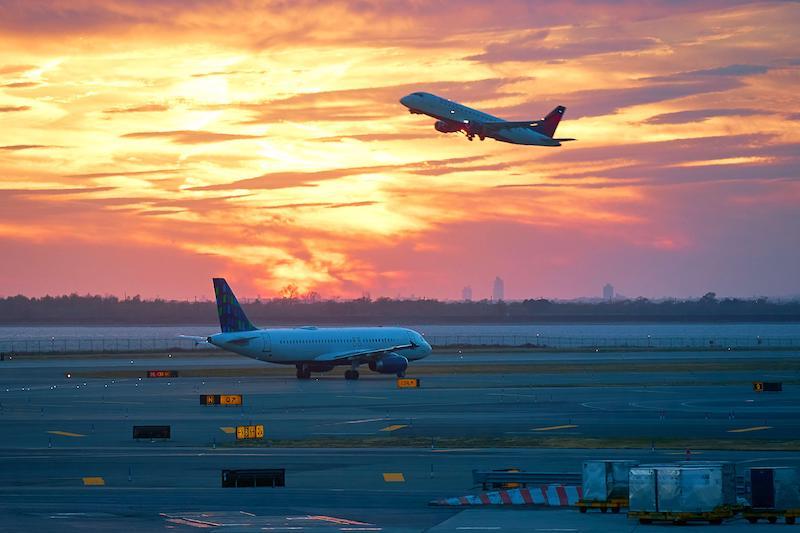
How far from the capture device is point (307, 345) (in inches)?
4131

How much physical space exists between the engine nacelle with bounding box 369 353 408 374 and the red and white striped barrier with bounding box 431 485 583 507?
6550 centimetres

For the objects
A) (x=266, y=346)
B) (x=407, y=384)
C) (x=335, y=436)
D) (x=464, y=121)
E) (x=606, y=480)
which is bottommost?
(x=335, y=436)

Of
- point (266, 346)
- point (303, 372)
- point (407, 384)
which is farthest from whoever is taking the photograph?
point (303, 372)

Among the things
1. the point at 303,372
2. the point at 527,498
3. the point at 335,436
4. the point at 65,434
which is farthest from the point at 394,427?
the point at 303,372

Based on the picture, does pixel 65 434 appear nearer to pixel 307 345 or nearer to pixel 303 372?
pixel 307 345

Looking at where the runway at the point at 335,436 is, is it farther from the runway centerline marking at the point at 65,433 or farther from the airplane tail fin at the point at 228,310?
the airplane tail fin at the point at 228,310

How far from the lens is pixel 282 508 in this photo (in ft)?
123

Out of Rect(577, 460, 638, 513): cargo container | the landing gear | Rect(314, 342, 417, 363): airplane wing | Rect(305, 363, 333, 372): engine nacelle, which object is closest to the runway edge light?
Rect(314, 342, 417, 363): airplane wing

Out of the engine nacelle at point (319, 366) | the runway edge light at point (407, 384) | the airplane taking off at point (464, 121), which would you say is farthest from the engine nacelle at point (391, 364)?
the airplane taking off at point (464, 121)

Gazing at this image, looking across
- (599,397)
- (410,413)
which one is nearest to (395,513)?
(410,413)

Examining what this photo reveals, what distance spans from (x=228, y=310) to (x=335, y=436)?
159 feet

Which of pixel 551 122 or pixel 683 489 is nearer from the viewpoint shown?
pixel 683 489

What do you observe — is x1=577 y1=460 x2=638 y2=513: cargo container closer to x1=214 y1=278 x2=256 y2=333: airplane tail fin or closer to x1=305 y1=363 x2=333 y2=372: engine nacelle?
x1=305 y1=363 x2=333 y2=372: engine nacelle

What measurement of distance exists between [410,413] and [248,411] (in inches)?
376
